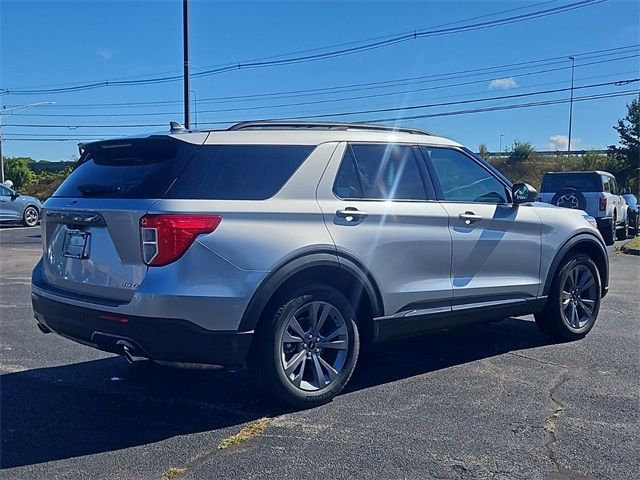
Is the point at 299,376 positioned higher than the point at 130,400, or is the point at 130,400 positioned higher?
the point at 299,376

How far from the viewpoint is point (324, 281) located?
455 centimetres

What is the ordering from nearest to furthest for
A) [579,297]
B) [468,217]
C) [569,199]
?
[468,217] < [579,297] < [569,199]

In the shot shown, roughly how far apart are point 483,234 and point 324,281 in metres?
1.59

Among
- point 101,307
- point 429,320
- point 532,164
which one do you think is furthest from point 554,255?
point 532,164

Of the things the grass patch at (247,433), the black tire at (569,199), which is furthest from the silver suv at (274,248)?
the black tire at (569,199)

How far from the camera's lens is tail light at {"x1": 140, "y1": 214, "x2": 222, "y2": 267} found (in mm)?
3879

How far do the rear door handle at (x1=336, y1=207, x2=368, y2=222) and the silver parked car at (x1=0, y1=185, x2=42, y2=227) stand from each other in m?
20.5

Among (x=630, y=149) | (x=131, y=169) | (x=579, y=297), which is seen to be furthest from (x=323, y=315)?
(x=630, y=149)

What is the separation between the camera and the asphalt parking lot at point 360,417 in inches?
140

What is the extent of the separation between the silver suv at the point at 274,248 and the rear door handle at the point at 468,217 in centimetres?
1

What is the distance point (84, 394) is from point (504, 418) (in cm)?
287

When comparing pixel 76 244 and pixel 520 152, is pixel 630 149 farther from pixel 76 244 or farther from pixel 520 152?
pixel 76 244

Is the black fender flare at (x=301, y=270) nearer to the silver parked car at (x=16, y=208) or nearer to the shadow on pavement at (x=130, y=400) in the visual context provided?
the shadow on pavement at (x=130, y=400)

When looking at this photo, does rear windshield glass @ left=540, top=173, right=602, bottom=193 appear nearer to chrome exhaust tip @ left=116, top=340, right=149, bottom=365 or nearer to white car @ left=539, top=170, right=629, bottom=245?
white car @ left=539, top=170, right=629, bottom=245
